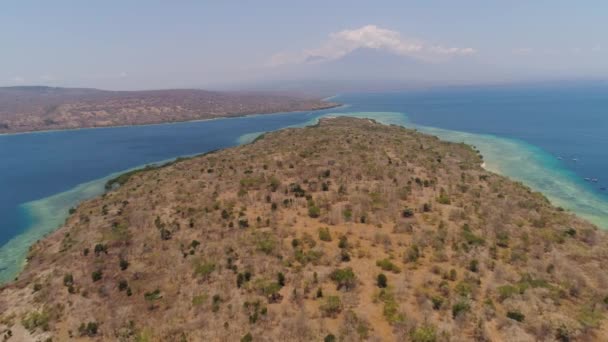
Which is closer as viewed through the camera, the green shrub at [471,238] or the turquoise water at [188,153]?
the green shrub at [471,238]

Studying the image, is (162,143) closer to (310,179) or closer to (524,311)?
(310,179)

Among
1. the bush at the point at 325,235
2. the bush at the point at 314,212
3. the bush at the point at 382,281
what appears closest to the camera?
the bush at the point at 382,281

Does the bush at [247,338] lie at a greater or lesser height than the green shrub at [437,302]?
lesser

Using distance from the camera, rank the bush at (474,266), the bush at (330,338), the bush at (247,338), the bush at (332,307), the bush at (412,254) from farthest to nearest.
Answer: the bush at (412,254)
the bush at (474,266)
the bush at (332,307)
the bush at (247,338)
the bush at (330,338)

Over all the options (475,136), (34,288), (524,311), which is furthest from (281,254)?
(475,136)

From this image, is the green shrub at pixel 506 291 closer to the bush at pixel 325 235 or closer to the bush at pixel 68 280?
the bush at pixel 325 235

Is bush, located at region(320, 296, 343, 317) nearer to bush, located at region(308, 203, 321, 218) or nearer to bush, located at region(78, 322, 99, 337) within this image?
bush, located at region(78, 322, 99, 337)

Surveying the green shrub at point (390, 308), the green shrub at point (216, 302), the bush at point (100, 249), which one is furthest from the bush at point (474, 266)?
the bush at point (100, 249)
